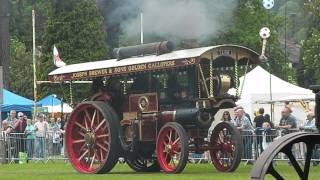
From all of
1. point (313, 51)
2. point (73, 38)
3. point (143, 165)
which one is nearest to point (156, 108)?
point (143, 165)

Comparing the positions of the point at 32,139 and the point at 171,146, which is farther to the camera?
the point at 32,139

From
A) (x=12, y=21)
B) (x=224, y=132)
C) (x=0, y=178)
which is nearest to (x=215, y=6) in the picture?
(x=224, y=132)

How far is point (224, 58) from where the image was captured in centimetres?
1702

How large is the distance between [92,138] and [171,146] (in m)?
1.90

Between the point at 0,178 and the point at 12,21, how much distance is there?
4940cm

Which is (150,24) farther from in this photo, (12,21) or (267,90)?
(12,21)

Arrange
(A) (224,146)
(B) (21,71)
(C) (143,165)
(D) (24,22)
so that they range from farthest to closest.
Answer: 1. (D) (24,22)
2. (B) (21,71)
3. (C) (143,165)
4. (A) (224,146)

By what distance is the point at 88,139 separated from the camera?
17.6m

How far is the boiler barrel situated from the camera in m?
16.8

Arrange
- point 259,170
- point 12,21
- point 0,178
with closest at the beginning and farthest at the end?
point 259,170 < point 0,178 < point 12,21

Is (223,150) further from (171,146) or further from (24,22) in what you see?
(24,22)

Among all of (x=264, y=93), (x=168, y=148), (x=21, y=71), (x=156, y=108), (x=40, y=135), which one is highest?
(x=21, y=71)

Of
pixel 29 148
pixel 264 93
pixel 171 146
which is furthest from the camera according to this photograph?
pixel 264 93

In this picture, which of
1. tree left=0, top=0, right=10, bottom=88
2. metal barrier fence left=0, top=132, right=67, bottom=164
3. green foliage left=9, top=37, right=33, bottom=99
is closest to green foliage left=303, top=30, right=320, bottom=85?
green foliage left=9, top=37, right=33, bottom=99
